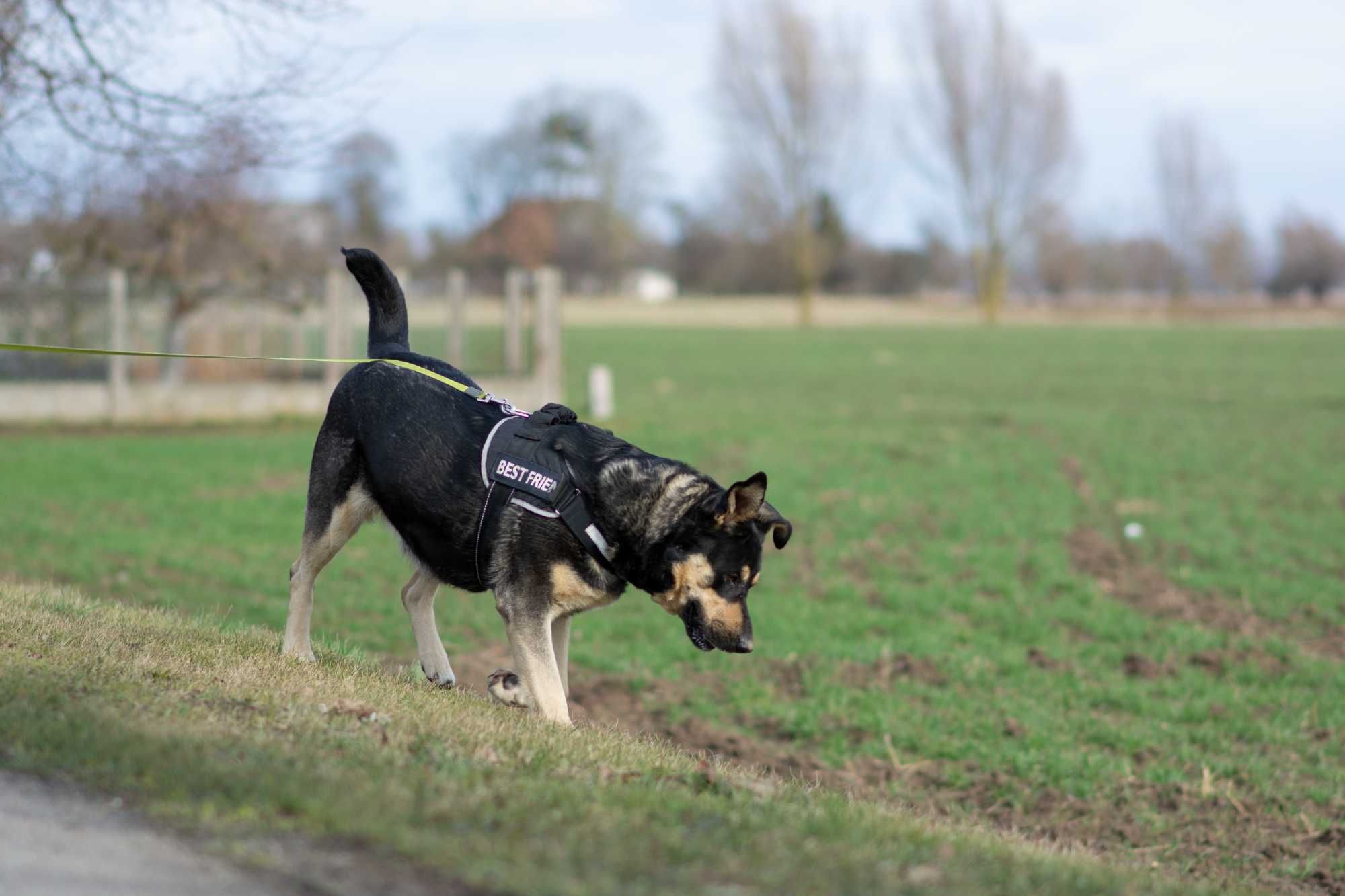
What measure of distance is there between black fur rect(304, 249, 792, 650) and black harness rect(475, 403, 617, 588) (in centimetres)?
4

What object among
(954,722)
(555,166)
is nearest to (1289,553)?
(954,722)

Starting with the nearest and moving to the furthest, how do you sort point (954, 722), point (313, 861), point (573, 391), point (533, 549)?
point (313, 861) < point (533, 549) < point (954, 722) < point (573, 391)

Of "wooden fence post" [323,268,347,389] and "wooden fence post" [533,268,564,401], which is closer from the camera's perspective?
"wooden fence post" [323,268,347,389]

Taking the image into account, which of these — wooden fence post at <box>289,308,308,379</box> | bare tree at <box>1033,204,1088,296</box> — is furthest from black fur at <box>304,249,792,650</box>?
bare tree at <box>1033,204,1088,296</box>

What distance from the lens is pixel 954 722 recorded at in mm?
8406

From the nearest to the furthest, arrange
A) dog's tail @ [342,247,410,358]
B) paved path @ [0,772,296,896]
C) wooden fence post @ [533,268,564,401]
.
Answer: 1. paved path @ [0,772,296,896]
2. dog's tail @ [342,247,410,358]
3. wooden fence post @ [533,268,564,401]

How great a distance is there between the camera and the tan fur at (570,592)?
5.80 m

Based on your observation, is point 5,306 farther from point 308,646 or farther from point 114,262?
point 308,646

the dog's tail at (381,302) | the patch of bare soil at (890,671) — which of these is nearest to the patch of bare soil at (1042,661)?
the patch of bare soil at (890,671)

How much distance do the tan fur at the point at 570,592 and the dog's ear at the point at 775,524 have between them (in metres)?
0.81

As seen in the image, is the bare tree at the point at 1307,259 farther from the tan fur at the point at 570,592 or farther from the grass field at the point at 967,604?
the tan fur at the point at 570,592

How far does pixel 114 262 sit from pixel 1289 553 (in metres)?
20.2

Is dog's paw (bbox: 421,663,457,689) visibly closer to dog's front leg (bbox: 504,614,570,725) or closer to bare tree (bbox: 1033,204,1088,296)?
dog's front leg (bbox: 504,614,570,725)

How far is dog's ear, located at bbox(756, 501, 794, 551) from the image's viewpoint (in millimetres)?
5734
